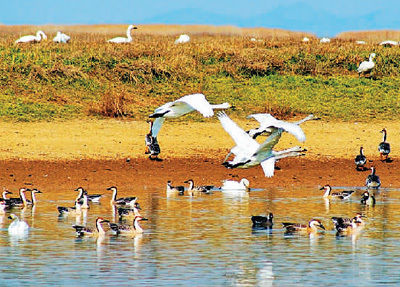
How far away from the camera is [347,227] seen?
14.0 meters

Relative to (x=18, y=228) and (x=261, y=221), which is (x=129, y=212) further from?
(x=261, y=221)

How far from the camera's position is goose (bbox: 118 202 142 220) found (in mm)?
15031

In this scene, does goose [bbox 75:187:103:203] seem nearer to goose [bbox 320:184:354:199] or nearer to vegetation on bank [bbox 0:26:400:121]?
goose [bbox 320:184:354:199]

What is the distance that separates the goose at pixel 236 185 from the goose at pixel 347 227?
142 inches

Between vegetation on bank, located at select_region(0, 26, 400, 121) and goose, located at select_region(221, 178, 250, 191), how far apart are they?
564cm

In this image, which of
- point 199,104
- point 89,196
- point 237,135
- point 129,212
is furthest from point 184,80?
point 199,104

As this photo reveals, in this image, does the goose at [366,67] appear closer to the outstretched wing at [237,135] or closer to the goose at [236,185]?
the goose at [236,185]

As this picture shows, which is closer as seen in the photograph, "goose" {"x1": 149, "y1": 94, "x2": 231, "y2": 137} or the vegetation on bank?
"goose" {"x1": 149, "y1": 94, "x2": 231, "y2": 137}

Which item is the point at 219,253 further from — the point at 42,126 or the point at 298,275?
the point at 42,126

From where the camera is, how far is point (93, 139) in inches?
819

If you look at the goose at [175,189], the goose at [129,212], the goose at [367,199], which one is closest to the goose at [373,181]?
the goose at [367,199]

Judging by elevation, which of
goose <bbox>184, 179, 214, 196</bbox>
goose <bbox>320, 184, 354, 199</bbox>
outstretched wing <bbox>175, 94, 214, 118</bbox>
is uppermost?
outstretched wing <bbox>175, 94, 214, 118</bbox>

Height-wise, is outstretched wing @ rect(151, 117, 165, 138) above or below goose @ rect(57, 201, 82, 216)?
above

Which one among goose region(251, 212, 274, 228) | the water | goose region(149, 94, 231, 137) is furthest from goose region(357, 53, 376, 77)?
goose region(149, 94, 231, 137)
